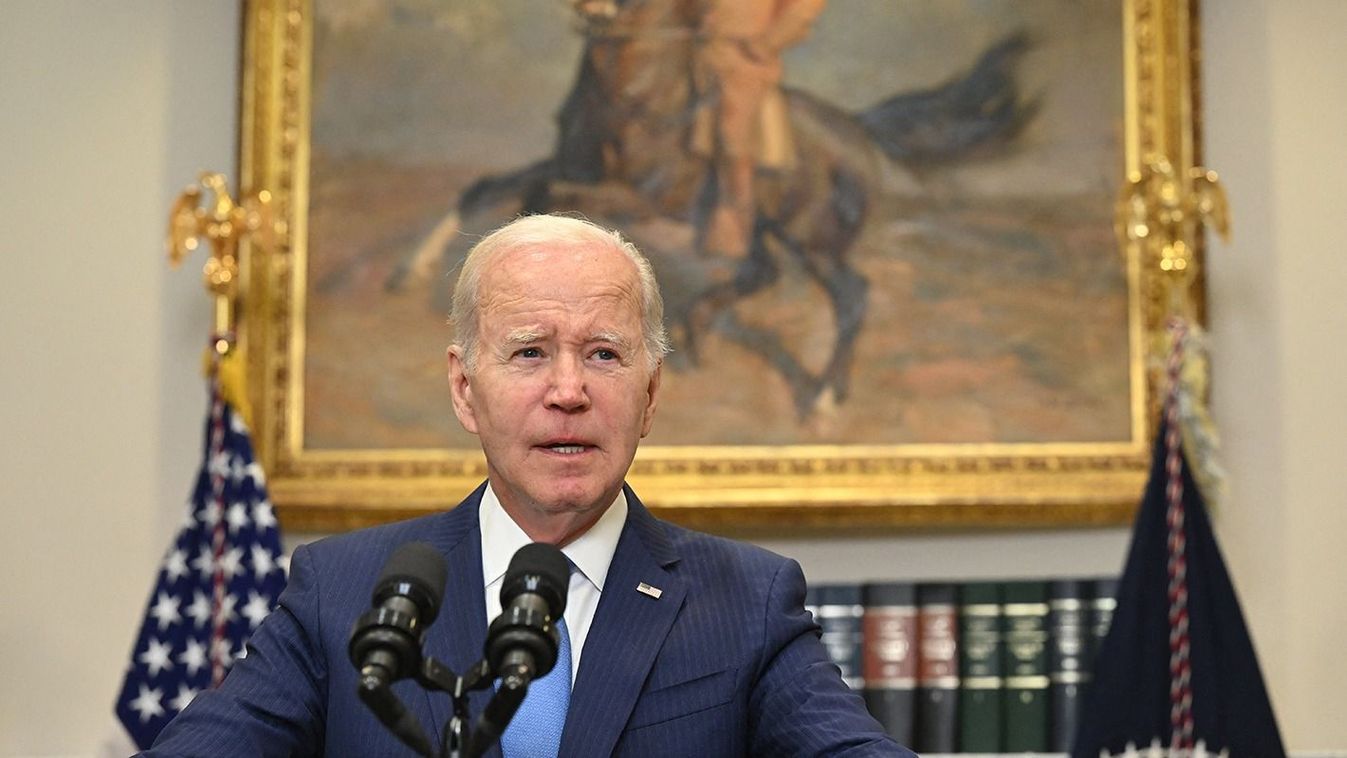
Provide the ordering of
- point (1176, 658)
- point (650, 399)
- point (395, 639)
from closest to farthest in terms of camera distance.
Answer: point (395, 639), point (650, 399), point (1176, 658)

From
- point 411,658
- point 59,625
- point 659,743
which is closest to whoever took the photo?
point 411,658

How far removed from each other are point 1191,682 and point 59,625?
3.71 m

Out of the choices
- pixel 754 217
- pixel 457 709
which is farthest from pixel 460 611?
pixel 754 217

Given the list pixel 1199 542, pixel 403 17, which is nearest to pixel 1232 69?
pixel 1199 542

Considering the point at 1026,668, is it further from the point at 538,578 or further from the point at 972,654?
the point at 538,578

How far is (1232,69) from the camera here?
19.1 feet

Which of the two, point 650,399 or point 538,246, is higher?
point 538,246

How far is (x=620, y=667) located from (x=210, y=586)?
3151mm

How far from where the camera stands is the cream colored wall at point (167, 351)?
5.62 metres

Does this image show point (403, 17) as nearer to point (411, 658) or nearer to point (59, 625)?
point (59, 625)

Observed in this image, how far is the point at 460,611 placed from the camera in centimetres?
268

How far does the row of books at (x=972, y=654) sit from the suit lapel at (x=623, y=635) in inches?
108

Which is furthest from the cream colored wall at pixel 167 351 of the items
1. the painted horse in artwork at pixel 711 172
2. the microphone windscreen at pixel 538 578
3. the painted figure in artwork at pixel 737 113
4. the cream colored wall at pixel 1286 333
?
the microphone windscreen at pixel 538 578

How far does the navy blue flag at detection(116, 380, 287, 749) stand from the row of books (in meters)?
1.83
